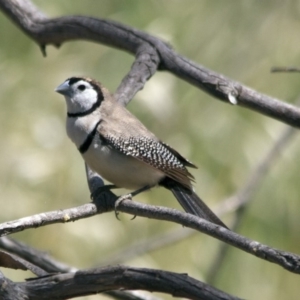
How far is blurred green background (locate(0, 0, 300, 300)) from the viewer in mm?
5012

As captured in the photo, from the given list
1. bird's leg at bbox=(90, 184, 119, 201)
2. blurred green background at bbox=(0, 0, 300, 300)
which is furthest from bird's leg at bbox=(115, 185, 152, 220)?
blurred green background at bbox=(0, 0, 300, 300)

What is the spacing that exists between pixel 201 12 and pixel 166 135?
1.00m

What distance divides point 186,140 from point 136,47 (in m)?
0.69

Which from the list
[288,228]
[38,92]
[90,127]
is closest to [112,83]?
[38,92]

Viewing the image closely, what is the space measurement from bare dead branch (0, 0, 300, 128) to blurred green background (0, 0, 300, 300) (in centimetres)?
40

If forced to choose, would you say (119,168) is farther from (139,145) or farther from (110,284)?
(110,284)

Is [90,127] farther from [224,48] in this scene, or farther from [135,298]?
[224,48]

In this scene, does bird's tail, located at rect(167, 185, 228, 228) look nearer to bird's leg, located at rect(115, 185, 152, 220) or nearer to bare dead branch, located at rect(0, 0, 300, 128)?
bird's leg, located at rect(115, 185, 152, 220)

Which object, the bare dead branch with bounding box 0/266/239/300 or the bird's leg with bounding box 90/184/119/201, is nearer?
the bare dead branch with bounding box 0/266/239/300

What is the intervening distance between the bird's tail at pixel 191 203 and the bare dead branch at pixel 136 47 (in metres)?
0.60

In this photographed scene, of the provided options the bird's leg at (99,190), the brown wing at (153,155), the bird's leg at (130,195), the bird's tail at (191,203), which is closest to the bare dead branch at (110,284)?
the bird's leg at (130,195)

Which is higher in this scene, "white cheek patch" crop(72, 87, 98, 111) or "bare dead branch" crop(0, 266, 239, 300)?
"white cheek patch" crop(72, 87, 98, 111)

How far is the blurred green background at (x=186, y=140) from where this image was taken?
197 inches

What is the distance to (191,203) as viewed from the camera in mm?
4555
